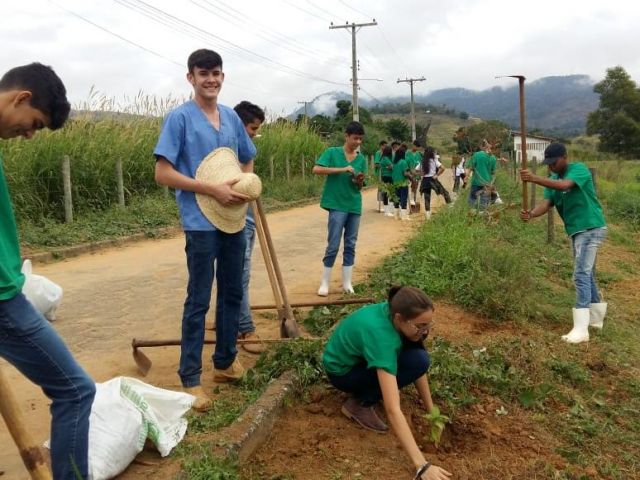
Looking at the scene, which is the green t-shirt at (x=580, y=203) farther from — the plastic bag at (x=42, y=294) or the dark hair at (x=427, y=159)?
the dark hair at (x=427, y=159)

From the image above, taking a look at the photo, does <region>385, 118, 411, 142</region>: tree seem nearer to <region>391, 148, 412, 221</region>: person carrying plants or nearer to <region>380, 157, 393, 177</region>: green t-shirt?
<region>380, 157, 393, 177</region>: green t-shirt

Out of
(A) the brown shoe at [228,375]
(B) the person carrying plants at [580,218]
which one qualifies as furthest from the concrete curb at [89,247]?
(B) the person carrying plants at [580,218]

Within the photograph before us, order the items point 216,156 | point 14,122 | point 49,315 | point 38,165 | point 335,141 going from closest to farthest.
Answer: point 14,122
point 216,156
point 49,315
point 38,165
point 335,141

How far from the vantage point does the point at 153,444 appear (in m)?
3.00

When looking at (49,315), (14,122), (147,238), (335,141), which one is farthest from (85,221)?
(335,141)

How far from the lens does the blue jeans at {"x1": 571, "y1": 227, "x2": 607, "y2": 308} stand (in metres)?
5.38

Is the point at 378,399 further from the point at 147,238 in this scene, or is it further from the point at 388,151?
the point at 388,151

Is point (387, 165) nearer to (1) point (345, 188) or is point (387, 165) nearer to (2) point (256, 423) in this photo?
(1) point (345, 188)

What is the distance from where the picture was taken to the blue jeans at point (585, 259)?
17.6 feet

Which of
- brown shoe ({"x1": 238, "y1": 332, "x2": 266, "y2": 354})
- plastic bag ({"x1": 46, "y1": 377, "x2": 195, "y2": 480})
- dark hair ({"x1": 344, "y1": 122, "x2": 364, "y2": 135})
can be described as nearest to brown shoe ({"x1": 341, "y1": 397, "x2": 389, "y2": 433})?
plastic bag ({"x1": 46, "y1": 377, "x2": 195, "y2": 480})

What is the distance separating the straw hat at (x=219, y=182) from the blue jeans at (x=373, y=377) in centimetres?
106

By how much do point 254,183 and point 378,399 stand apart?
1.43 m

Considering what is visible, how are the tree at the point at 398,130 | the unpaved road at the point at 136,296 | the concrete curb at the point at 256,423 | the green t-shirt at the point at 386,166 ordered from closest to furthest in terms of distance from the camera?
the concrete curb at the point at 256,423 → the unpaved road at the point at 136,296 → the green t-shirt at the point at 386,166 → the tree at the point at 398,130

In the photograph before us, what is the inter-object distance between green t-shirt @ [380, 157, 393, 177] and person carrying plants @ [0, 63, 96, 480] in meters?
11.8
